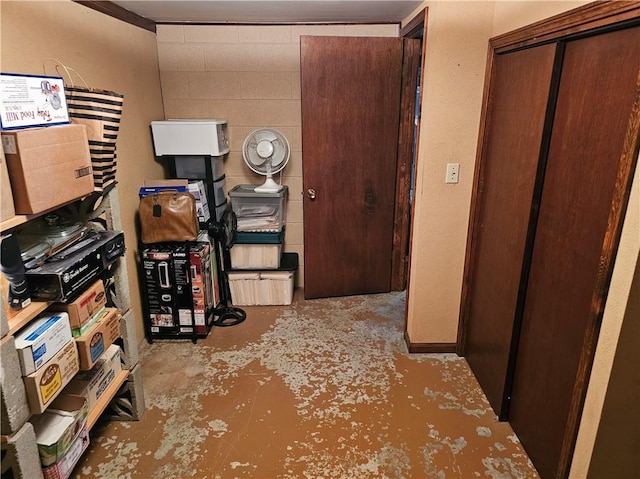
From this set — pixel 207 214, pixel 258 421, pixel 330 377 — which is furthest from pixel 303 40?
pixel 258 421

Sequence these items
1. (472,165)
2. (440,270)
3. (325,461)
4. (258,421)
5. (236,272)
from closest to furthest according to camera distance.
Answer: (325,461) → (258,421) → (472,165) → (440,270) → (236,272)

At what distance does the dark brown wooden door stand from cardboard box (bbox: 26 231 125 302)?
1620 mm

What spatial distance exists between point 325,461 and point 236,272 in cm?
170

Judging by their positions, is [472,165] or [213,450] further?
[472,165]

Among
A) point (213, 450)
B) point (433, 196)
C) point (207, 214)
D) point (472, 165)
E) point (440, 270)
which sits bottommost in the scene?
point (213, 450)

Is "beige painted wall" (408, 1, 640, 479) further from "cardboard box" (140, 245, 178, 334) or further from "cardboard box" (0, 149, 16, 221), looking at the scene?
"cardboard box" (0, 149, 16, 221)

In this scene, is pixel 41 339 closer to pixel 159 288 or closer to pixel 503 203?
pixel 159 288

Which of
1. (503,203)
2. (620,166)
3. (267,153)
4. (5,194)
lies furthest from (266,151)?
(620,166)

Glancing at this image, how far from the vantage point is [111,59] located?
2512 millimetres

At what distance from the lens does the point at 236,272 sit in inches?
131

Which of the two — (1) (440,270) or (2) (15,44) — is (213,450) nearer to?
(1) (440,270)

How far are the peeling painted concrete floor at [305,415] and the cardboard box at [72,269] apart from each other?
33.8 inches

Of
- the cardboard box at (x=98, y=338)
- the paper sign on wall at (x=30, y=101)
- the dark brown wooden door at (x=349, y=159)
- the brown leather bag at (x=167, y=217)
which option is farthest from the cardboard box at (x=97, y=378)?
the dark brown wooden door at (x=349, y=159)

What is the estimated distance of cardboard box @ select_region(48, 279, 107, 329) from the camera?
1.66 metres
